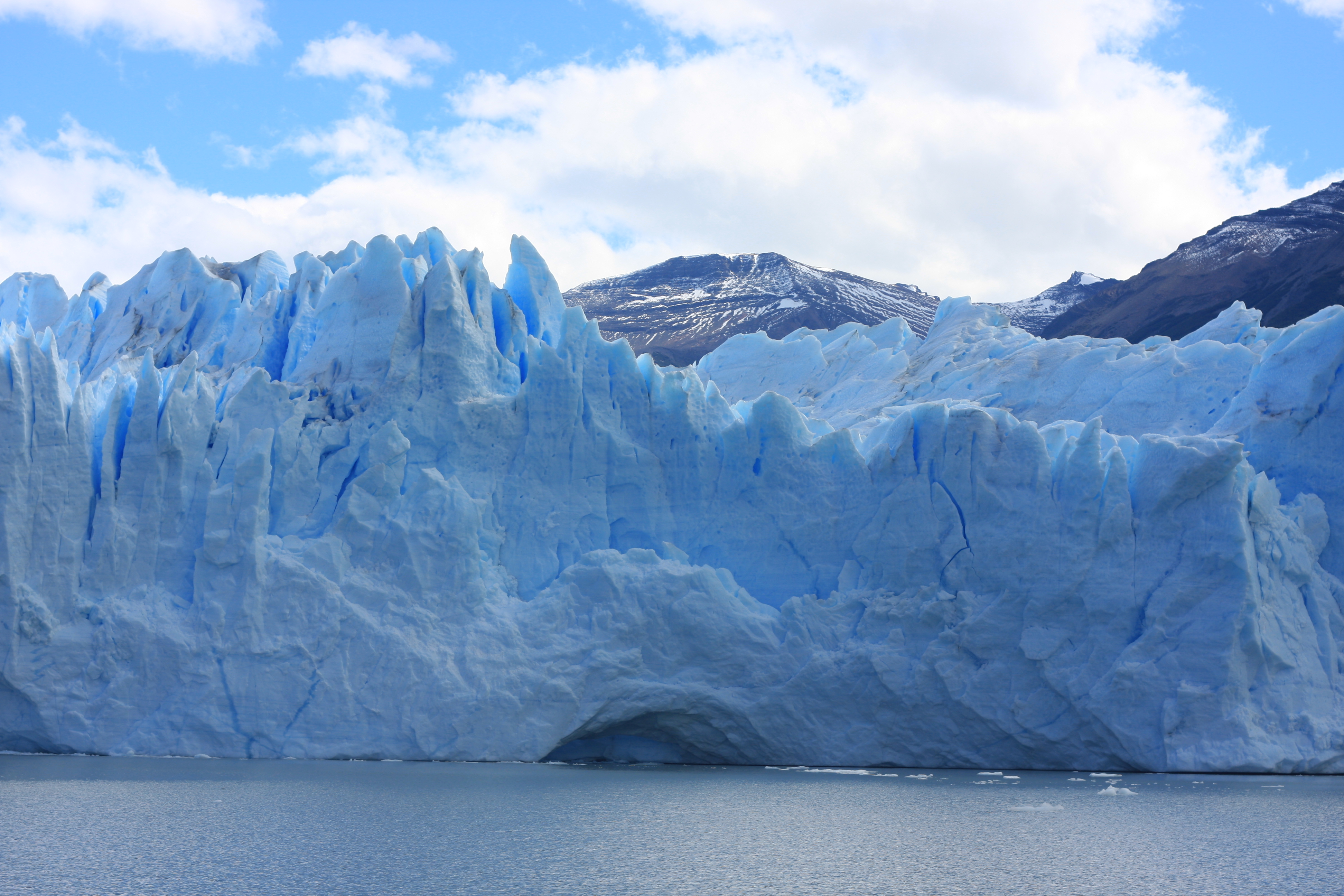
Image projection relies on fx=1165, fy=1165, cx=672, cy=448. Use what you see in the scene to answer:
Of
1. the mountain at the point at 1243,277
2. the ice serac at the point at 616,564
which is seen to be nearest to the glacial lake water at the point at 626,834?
the ice serac at the point at 616,564

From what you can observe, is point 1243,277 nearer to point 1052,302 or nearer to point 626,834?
point 1052,302

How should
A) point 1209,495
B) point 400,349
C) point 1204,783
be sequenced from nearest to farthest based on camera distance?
point 1204,783 → point 1209,495 → point 400,349

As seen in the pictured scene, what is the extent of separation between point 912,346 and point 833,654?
14.0 m

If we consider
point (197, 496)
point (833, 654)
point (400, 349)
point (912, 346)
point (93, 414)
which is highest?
point (912, 346)

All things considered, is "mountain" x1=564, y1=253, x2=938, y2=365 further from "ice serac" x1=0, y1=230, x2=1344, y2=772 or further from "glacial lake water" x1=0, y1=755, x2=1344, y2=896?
"glacial lake water" x1=0, y1=755, x2=1344, y2=896

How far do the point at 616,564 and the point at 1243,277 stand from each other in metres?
29.0

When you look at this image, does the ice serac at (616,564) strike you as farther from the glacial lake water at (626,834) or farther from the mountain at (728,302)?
the mountain at (728,302)

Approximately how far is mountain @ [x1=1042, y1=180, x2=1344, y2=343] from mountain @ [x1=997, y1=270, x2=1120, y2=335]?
4915 mm

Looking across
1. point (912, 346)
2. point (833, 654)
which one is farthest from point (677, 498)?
point (912, 346)

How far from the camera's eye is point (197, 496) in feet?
59.0

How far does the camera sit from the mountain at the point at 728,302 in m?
50.5

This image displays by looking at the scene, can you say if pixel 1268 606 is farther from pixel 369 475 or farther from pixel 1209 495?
pixel 369 475

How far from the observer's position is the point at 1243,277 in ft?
125

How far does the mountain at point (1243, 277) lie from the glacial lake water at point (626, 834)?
74.9 ft
